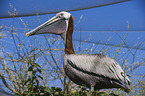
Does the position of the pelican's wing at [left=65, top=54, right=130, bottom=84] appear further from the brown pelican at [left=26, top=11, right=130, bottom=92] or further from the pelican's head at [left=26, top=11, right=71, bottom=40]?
the pelican's head at [left=26, top=11, right=71, bottom=40]

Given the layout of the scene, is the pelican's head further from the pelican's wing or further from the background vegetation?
the pelican's wing

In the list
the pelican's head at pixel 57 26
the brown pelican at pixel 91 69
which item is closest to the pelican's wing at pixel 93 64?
the brown pelican at pixel 91 69

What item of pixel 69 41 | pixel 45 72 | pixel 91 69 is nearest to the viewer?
pixel 91 69

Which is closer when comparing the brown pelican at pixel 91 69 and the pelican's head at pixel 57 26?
the brown pelican at pixel 91 69

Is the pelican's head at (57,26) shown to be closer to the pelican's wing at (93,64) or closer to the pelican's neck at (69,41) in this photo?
the pelican's neck at (69,41)

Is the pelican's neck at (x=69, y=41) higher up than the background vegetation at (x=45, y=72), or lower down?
higher up

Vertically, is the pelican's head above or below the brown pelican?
above

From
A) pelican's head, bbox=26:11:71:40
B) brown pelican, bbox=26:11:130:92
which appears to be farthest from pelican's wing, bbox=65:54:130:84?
pelican's head, bbox=26:11:71:40

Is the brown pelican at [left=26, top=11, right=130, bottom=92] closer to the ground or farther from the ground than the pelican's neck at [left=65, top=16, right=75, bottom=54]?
closer to the ground

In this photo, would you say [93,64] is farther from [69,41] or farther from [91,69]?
[69,41]

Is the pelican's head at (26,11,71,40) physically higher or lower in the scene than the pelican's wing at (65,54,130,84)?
higher

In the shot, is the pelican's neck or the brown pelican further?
the pelican's neck

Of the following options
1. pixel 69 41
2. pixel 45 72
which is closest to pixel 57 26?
pixel 69 41

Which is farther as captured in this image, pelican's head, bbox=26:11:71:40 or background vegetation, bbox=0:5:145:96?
pelican's head, bbox=26:11:71:40
